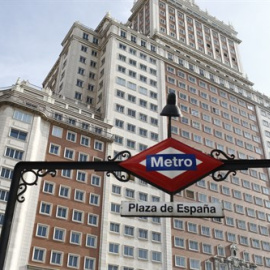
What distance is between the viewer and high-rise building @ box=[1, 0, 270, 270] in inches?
2036

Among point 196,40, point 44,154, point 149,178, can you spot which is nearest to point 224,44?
point 196,40

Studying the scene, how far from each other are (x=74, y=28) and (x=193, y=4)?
44.3 metres

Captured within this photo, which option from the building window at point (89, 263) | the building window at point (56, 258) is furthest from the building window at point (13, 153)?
the building window at point (89, 263)

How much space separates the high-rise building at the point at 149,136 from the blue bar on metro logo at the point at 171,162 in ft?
140

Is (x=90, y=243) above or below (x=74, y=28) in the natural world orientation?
below

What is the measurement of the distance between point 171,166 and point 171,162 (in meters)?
0.09

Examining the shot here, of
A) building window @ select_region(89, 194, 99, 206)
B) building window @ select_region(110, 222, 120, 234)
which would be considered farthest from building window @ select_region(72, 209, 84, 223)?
building window @ select_region(110, 222, 120, 234)

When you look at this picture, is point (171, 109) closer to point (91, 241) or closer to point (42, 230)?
point (42, 230)

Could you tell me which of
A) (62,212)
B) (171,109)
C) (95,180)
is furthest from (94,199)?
(171,109)

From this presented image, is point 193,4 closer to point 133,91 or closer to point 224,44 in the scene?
point 224,44

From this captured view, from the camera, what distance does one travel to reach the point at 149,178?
22.4 ft

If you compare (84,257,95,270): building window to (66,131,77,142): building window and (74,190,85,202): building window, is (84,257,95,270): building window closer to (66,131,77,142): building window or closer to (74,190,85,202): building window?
(74,190,85,202): building window

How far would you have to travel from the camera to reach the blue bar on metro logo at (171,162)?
22.6 ft

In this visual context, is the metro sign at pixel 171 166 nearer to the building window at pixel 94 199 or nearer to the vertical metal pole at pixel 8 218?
the vertical metal pole at pixel 8 218
